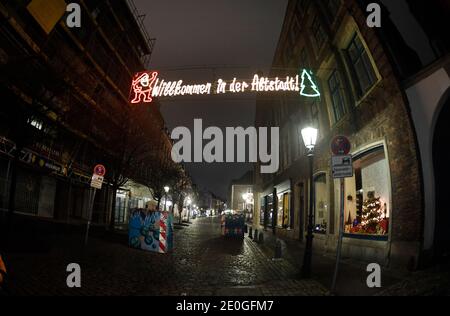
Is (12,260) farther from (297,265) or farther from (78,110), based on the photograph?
(78,110)

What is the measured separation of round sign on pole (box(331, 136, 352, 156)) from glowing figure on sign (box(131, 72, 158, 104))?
10139 mm

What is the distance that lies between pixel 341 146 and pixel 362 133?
5.18 metres

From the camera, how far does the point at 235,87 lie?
14305 millimetres

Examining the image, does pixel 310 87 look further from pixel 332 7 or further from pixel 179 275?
pixel 179 275

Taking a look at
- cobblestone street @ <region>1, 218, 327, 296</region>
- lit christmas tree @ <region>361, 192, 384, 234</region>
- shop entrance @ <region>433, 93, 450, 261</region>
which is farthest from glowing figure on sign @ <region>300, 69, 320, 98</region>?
cobblestone street @ <region>1, 218, 327, 296</region>

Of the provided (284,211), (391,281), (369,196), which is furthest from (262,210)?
(391,281)

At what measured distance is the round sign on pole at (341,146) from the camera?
22.3ft

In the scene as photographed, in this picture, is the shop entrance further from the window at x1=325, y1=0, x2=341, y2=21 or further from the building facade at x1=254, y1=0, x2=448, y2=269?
the window at x1=325, y1=0, x2=341, y2=21

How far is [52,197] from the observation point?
65.0ft

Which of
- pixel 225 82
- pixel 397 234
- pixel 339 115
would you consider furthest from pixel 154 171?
pixel 397 234

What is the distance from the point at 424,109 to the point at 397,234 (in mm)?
3596

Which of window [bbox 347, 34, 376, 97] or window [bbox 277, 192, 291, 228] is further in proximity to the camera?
window [bbox 277, 192, 291, 228]

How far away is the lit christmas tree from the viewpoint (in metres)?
10.6

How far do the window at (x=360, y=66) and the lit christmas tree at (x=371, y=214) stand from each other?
405 cm
